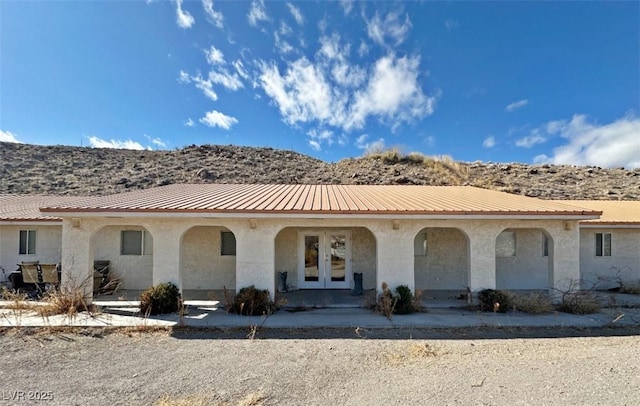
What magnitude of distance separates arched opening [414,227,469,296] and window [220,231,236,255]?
7377mm

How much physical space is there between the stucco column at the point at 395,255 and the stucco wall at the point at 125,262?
9.04m

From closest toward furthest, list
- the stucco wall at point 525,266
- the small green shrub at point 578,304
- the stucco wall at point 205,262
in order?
the small green shrub at point 578,304, the stucco wall at point 205,262, the stucco wall at point 525,266

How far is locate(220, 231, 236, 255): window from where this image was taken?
12961 mm

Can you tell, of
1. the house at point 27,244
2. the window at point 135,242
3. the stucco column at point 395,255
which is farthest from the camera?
the house at point 27,244

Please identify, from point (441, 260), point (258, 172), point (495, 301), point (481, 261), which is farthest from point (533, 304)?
point (258, 172)

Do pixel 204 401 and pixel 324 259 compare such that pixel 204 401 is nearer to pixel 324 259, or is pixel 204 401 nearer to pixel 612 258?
pixel 324 259

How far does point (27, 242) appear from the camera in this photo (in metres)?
13.9

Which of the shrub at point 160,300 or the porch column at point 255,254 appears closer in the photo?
the shrub at point 160,300

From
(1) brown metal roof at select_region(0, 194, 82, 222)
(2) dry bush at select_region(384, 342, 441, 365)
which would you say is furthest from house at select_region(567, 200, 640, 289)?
(1) brown metal roof at select_region(0, 194, 82, 222)

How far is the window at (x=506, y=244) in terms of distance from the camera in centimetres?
1343

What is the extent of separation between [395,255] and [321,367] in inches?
197

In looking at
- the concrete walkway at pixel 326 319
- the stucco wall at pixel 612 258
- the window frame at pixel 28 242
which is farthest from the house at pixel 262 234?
the stucco wall at pixel 612 258

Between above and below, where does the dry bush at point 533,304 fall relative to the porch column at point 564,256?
below

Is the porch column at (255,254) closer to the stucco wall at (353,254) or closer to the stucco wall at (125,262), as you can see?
the stucco wall at (353,254)
